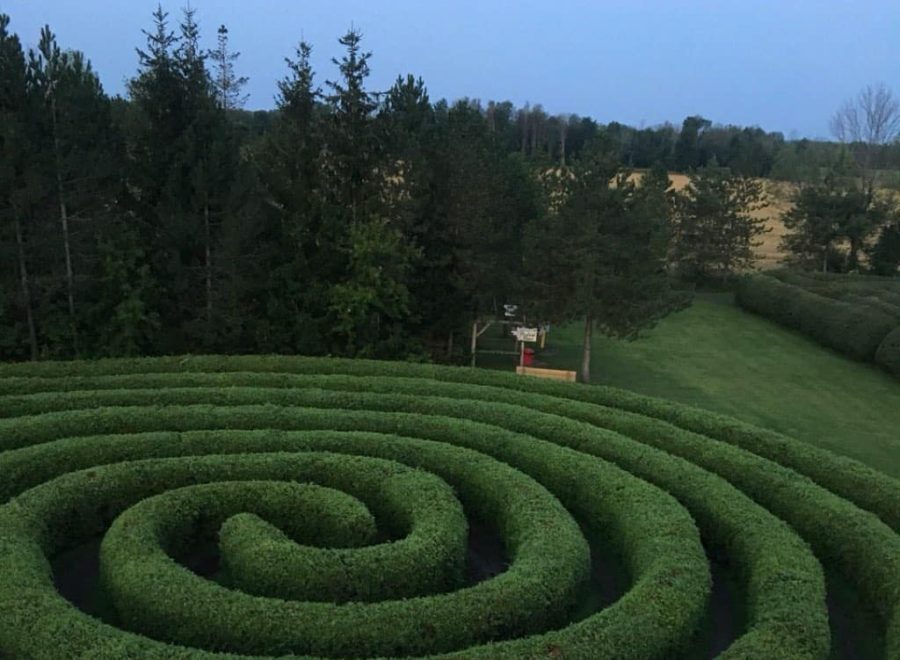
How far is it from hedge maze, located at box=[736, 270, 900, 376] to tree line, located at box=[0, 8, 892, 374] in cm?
1100

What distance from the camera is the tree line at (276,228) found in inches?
838

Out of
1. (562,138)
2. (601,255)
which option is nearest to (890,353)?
(601,255)

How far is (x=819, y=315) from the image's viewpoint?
34.5 meters

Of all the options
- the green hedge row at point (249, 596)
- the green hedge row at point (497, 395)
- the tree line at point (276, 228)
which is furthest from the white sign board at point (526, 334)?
the green hedge row at point (249, 596)

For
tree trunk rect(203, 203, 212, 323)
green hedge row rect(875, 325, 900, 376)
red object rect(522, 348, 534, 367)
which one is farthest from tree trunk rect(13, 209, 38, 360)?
green hedge row rect(875, 325, 900, 376)

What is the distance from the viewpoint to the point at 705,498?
13.7m

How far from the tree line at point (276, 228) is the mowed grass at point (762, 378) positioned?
334cm

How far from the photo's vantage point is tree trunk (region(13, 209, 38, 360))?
20859 mm

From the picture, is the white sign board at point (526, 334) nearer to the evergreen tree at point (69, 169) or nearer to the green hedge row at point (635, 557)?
the green hedge row at point (635, 557)

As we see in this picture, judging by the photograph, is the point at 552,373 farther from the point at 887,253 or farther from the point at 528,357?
the point at 887,253

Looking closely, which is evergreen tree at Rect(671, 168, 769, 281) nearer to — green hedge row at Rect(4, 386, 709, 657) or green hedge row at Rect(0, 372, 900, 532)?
green hedge row at Rect(0, 372, 900, 532)

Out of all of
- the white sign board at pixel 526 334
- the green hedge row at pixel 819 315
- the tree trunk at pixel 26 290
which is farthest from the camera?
the green hedge row at pixel 819 315

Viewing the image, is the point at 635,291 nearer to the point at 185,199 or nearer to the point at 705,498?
the point at 705,498

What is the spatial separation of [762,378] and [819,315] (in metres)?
8.71
